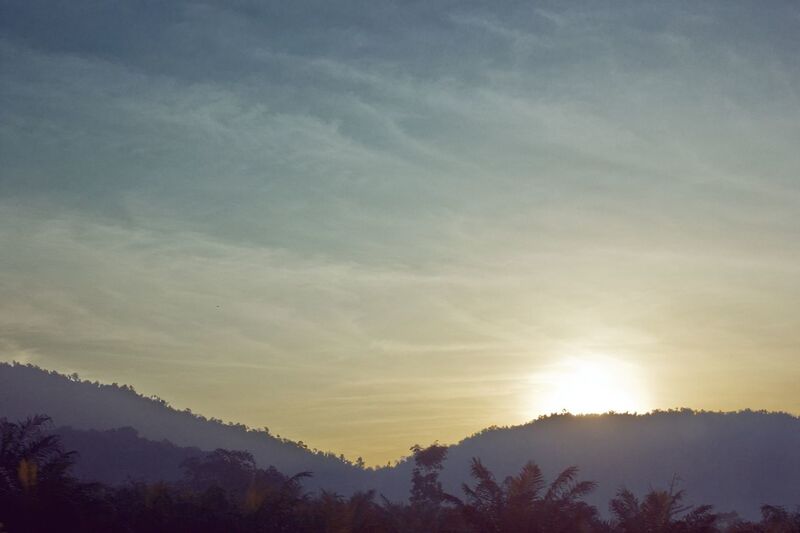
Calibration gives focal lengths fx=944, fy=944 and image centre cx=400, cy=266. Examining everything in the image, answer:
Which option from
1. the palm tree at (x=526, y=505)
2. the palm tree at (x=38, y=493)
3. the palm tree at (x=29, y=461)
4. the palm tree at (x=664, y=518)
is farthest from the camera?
the palm tree at (x=526, y=505)

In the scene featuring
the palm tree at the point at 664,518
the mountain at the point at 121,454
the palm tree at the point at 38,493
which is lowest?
the palm tree at the point at 38,493

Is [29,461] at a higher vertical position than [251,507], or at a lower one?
higher

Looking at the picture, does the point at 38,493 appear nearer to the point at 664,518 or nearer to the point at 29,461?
the point at 29,461

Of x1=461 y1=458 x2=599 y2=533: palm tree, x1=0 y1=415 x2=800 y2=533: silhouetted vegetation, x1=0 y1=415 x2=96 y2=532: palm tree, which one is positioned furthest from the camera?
x1=461 y1=458 x2=599 y2=533: palm tree

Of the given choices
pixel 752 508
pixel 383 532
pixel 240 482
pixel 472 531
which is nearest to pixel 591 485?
pixel 472 531

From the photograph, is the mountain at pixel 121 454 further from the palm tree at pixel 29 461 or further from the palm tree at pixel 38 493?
the palm tree at pixel 38 493

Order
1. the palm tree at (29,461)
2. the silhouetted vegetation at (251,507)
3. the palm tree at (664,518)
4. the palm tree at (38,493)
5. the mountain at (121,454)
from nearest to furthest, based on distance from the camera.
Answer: the palm tree at (38,493)
the palm tree at (29,461)
the silhouetted vegetation at (251,507)
the palm tree at (664,518)
the mountain at (121,454)

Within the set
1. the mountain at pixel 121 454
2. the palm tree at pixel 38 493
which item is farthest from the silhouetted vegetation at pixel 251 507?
the mountain at pixel 121 454

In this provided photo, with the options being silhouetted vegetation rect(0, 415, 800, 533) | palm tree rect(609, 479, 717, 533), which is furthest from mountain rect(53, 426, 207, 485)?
palm tree rect(609, 479, 717, 533)

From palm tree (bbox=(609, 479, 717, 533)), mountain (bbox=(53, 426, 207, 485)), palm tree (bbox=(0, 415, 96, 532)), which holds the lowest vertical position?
palm tree (bbox=(0, 415, 96, 532))

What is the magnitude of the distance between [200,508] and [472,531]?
334 inches

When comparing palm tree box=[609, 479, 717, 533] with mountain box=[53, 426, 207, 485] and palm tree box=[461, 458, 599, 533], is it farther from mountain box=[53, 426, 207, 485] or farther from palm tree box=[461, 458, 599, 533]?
mountain box=[53, 426, 207, 485]

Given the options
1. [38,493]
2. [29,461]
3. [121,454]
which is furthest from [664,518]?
[121,454]

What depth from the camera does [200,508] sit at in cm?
2808
